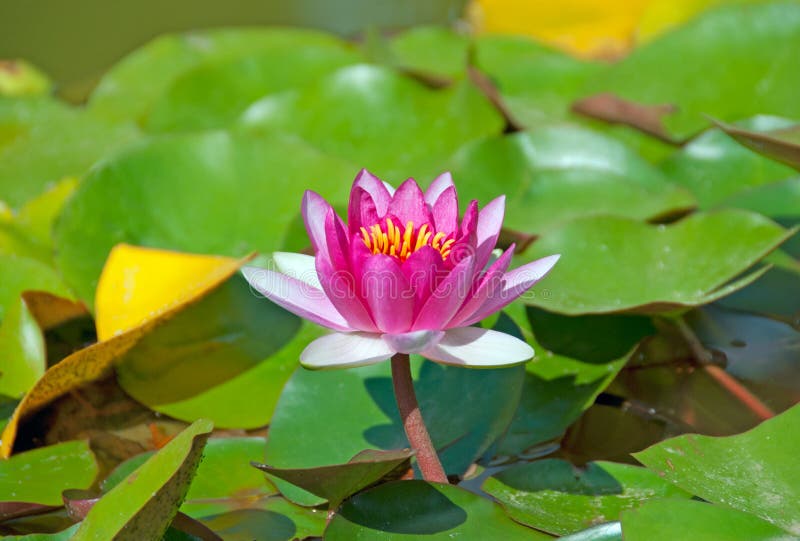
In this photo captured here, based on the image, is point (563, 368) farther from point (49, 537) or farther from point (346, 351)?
point (49, 537)

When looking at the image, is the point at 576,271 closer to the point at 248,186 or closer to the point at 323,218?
the point at 323,218

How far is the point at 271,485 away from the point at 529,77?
1.38 m

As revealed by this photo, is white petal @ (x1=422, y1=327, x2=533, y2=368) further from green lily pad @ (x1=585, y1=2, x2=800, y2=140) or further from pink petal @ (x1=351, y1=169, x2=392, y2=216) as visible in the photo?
green lily pad @ (x1=585, y1=2, x2=800, y2=140)

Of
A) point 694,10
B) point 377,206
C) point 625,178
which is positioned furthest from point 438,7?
point 377,206

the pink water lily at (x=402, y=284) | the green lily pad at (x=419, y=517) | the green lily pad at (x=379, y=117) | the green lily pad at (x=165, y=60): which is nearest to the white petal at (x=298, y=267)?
the pink water lily at (x=402, y=284)

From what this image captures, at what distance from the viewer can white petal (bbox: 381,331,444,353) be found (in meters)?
0.83

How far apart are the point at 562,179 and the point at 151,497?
3.26 ft

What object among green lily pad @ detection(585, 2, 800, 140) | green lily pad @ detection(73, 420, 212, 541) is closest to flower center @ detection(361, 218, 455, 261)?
green lily pad @ detection(73, 420, 212, 541)

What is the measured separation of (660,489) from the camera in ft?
3.30

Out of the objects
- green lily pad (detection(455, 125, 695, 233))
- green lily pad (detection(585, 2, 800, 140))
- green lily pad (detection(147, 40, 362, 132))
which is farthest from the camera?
green lily pad (detection(147, 40, 362, 132))

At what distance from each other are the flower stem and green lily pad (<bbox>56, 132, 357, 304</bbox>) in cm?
65

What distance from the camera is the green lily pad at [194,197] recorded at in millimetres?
1481

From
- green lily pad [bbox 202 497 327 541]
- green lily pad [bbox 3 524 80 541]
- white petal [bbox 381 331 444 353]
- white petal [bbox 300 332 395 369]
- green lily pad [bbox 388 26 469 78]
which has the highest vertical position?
white petal [bbox 381 331 444 353]

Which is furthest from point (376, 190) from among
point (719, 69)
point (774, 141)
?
point (719, 69)
